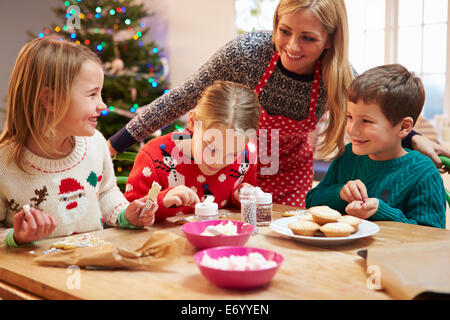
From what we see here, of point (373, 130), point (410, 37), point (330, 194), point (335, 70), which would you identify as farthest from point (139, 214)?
point (410, 37)

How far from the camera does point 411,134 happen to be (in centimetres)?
158

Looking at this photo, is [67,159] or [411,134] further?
[411,134]

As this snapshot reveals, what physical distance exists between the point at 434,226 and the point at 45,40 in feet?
3.82

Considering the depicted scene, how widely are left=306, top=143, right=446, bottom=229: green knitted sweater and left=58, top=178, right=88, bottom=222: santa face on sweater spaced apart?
0.74m

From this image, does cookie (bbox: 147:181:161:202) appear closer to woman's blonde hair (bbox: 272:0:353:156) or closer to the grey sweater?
the grey sweater

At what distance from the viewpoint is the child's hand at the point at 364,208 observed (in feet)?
4.17

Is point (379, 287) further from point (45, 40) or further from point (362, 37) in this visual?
point (362, 37)

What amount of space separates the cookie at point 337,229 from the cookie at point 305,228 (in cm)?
2

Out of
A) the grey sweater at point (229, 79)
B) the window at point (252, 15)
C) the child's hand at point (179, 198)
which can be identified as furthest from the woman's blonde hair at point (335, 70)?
the window at point (252, 15)

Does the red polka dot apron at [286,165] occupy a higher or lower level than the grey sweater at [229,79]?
lower

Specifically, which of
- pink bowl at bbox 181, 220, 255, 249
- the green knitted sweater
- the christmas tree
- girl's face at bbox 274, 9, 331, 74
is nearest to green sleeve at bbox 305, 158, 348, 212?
the green knitted sweater

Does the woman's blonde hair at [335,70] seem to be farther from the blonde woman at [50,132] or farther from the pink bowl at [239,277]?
the pink bowl at [239,277]

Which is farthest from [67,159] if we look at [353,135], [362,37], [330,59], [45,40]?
[362,37]

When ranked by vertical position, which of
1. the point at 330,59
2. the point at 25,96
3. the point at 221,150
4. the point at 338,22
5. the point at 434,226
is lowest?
the point at 434,226
